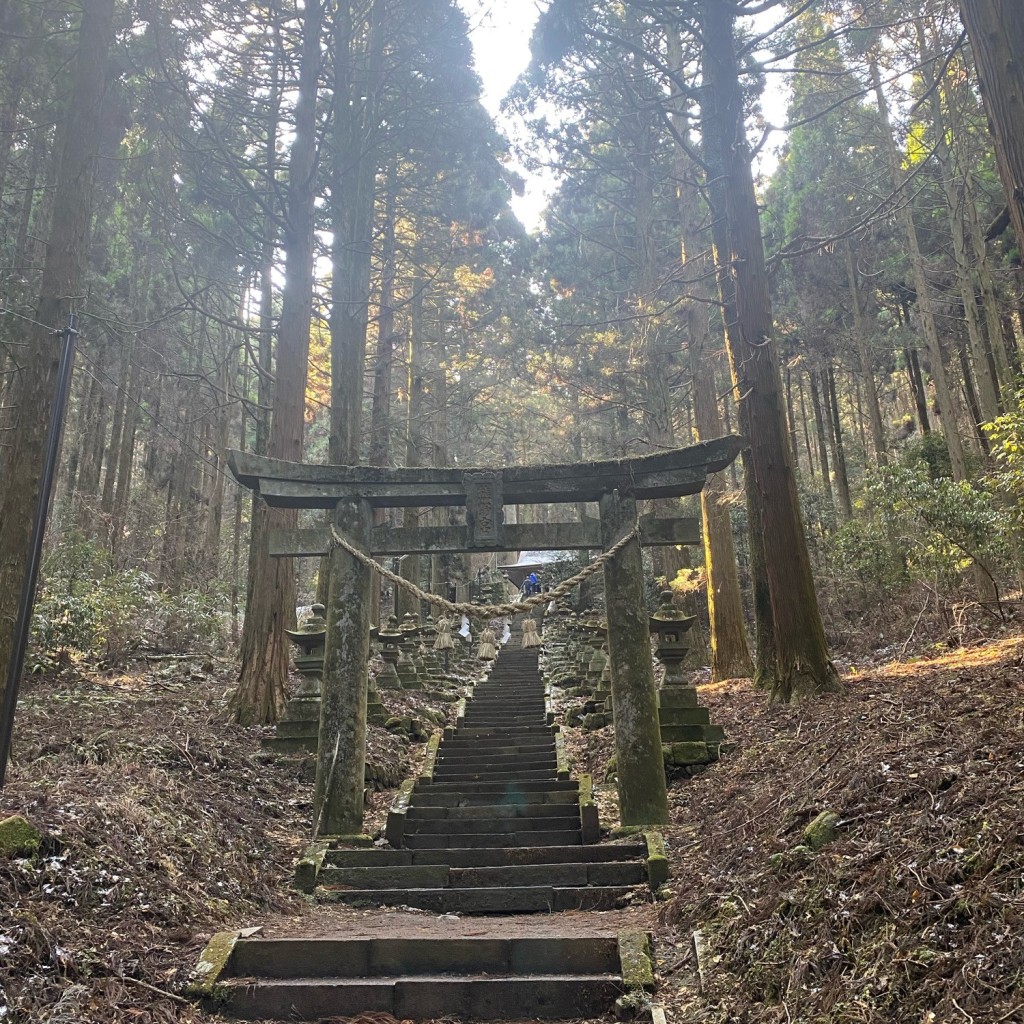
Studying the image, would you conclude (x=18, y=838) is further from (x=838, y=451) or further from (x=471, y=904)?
(x=838, y=451)

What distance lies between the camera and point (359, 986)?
3.72m

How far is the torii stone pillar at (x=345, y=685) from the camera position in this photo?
21.0 feet

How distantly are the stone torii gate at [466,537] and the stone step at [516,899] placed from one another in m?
1.23

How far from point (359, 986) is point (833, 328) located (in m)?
21.4

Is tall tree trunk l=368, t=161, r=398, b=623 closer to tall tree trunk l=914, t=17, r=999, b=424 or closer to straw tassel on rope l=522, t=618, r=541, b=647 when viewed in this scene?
straw tassel on rope l=522, t=618, r=541, b=647

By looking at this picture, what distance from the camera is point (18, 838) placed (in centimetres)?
386

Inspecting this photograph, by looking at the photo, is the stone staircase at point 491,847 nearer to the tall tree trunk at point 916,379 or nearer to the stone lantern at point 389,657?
the stone lantern at point 389,657

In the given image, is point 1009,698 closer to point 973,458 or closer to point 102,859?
point 102,859

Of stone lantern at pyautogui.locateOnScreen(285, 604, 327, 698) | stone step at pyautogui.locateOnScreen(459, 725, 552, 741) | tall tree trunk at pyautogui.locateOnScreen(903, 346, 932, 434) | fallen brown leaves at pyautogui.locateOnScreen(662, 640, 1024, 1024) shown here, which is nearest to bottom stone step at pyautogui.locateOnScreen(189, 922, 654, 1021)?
fallen brown leaves at pyautogui.locateOnScreen(662, 640, 1024, 1024)

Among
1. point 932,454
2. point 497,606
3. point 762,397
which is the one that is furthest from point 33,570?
point 932,454

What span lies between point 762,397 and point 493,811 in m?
5.24

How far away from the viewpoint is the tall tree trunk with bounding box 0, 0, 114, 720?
588 centimetres

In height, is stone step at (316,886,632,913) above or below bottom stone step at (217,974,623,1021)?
above

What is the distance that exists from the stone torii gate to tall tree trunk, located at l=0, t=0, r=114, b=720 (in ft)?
5.65
